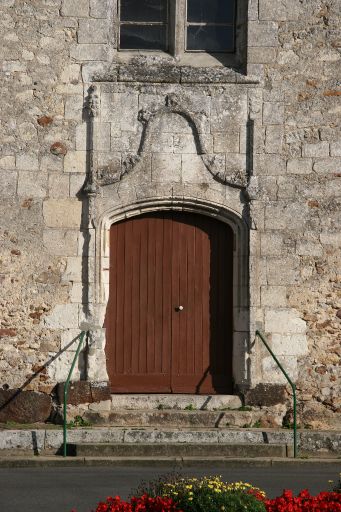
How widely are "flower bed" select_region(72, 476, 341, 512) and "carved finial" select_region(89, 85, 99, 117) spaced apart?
20.3 ft

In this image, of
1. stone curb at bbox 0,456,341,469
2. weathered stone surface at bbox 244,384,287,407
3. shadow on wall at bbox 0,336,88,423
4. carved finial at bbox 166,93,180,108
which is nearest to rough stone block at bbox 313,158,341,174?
carved finial at bbox 166,93,180,108

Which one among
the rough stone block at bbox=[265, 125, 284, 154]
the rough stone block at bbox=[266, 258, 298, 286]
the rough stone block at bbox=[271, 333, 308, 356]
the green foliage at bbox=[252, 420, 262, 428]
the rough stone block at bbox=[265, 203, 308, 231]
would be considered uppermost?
the rough stone block at bbox=[265, 125, 284, 154]

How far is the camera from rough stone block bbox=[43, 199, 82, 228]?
12641mm

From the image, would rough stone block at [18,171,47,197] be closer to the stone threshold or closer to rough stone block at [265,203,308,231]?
rough stone block at [265,203,308,231]

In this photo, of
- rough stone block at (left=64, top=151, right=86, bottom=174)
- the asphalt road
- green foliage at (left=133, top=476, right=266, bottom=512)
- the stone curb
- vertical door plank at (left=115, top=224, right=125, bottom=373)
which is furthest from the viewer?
vertical door plank at (left=115, top=224, right=125, bottom=373)

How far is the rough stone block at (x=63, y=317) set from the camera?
12562 millimetres

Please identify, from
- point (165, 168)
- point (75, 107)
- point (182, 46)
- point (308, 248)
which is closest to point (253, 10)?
point (182, 46)

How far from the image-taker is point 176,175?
12.8m

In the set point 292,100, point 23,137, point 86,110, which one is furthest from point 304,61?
point 23,137

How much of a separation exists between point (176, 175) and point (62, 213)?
56.2 inches

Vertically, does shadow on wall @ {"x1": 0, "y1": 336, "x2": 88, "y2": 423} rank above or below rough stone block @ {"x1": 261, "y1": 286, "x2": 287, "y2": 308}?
below

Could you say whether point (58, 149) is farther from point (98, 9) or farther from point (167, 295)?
point (167, 295)

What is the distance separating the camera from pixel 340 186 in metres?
12.7

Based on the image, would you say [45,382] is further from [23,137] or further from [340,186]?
[340,186]
